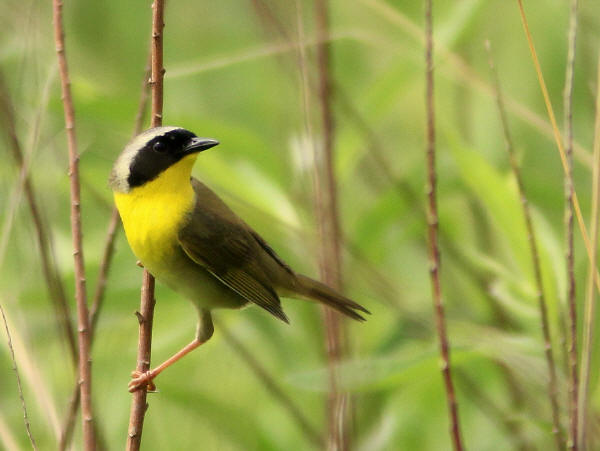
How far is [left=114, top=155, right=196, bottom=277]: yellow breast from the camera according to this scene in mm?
3070

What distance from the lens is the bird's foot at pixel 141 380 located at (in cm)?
253

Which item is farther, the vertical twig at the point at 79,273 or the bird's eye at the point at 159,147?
the bird's eye at the point at 159,147

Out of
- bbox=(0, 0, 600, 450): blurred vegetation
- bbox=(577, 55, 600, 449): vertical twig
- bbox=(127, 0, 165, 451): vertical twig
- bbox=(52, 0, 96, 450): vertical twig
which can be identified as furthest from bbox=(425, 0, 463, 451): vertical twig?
bbox=(52, 0, 96, 450): vertical twig

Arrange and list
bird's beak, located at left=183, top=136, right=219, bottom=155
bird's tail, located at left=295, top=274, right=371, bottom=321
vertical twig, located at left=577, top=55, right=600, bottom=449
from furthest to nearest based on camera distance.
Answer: bird's tail, located at left=295, top=274, right=371, bottom=321 < bird's beak, located at left=183, top=136, right=219, bottom=155 < vertical twig, located at left=577, top=55, right=600, bottom=449

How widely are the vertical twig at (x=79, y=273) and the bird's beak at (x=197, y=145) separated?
1.93 ft

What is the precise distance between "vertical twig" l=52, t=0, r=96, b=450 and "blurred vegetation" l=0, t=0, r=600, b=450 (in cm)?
34

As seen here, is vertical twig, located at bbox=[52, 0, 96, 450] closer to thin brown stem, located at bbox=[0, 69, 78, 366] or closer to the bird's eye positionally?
Answer: thin brown stem, located at bbox=[0, 69, 78, 366]

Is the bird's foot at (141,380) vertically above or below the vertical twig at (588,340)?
below

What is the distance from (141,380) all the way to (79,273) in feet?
1.45

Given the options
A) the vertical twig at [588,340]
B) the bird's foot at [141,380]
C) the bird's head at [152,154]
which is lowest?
the bird's foot at [141,380]

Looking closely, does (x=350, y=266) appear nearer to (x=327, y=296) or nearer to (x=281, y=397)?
(x=327, y=296)

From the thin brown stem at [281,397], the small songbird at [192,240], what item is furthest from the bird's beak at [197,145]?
the thin brown stem at [281,397]

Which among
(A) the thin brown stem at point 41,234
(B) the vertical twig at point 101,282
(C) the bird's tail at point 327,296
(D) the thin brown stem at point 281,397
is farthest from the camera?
(D) the thin brown stem at point 281,397

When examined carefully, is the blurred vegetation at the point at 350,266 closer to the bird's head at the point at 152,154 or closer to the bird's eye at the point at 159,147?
the bird's head at the point at 152,154
